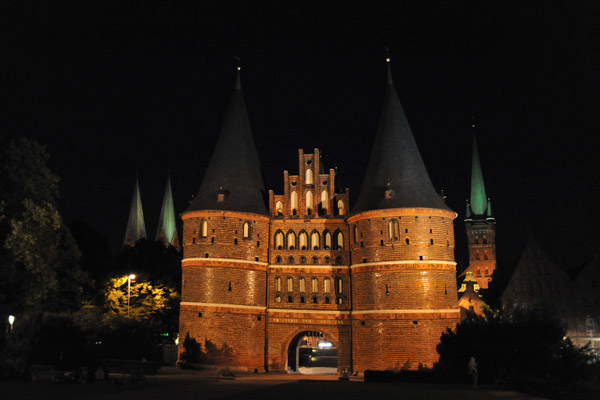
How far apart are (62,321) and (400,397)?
17.3m

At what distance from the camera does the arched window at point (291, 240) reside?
147 ft

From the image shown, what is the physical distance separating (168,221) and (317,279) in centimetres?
5257

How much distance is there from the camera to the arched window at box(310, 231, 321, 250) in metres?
44.7

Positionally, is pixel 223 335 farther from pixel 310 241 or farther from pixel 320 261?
pixel 310 241

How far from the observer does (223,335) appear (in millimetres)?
41250

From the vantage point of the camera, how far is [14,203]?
3262cm

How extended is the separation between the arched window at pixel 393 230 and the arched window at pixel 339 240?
13.8 ft

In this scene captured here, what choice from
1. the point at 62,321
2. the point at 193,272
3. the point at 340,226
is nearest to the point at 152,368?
the point at 62,321

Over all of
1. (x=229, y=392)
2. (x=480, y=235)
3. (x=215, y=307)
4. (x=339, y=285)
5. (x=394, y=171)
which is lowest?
(x=229, y=392)

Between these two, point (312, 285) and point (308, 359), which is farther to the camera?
point (308, 359)

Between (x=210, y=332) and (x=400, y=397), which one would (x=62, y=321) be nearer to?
(x=210, y=332)

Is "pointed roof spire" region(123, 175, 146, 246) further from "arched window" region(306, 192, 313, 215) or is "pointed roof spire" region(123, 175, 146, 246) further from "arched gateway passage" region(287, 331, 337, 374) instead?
"arched window" region(306, 192, 313, 215)

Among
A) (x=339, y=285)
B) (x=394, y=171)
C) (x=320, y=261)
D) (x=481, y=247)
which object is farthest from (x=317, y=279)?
(x=481, y=247)

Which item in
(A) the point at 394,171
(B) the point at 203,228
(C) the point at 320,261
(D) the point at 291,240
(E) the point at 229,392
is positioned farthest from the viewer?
(D) the point at 291,240
